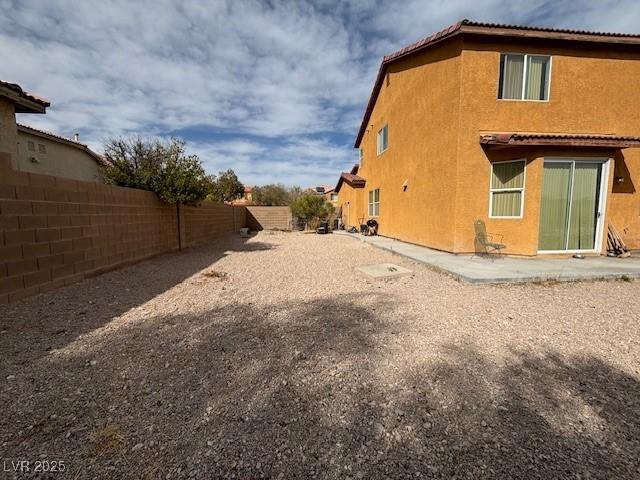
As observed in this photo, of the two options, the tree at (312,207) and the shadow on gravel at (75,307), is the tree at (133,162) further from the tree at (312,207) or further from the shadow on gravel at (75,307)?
the tree at (312,207)

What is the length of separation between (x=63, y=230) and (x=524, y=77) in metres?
12.2

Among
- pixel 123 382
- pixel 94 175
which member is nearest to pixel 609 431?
pixel 123 382

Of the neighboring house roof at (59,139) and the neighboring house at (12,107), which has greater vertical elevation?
the neighboring house roof at (59,139)

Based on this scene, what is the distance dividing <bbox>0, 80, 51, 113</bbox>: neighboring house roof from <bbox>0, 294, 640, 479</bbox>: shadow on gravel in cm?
742

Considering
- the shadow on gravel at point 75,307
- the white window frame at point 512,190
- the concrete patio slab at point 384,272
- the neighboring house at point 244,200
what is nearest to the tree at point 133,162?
the shadow on gravel at point 75,307

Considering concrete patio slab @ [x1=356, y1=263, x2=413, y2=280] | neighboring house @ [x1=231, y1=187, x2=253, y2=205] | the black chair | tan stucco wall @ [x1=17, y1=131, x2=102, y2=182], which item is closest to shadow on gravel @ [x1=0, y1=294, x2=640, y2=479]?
concrete patio slab @ [x1=356, y1=263, x2=413, y2=280]

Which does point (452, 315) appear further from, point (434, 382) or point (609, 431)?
point (609, 431)

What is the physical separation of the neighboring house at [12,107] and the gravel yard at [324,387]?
5160 millimetres

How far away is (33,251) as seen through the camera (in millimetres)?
4922

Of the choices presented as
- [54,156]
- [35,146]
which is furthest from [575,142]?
[54,156]

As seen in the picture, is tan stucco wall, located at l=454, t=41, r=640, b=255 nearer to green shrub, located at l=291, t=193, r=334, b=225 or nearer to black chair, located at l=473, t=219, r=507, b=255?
black chair, located at l=473, t=219, r=507, b=255

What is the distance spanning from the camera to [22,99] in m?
7.00

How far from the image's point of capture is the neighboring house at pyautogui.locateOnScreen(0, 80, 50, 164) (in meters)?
6.69

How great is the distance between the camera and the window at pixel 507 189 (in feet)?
25.8
